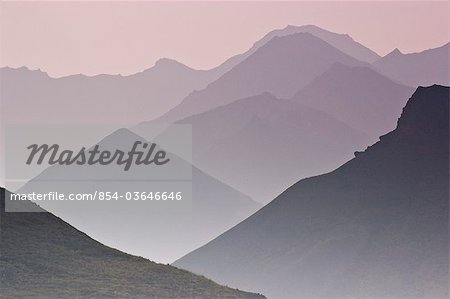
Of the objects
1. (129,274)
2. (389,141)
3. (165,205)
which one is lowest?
(129,274)

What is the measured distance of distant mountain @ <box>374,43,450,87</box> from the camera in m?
85.8

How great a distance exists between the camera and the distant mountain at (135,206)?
3438 inches

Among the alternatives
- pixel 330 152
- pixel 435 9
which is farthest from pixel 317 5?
pixel 330 152

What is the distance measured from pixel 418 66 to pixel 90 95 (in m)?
33.2

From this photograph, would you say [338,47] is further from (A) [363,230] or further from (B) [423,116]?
(A) [363,230]

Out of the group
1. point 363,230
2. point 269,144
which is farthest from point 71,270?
point 269,144

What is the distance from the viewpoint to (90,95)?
90062 mm

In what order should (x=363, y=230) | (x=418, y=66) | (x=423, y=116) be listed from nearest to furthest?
(x=418, y=66), (x=363, y=230), (x=423, y=116)

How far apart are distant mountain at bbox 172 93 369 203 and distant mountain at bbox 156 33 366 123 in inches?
89.0

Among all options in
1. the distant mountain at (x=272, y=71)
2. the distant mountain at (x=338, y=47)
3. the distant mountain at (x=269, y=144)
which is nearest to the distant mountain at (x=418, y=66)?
the distant mountain at (x=338, y=47)

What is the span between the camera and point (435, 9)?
72.8 meters

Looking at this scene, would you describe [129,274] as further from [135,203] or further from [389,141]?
[389,141]

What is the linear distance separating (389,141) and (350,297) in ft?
111

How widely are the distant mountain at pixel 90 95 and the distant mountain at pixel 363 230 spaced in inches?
805
